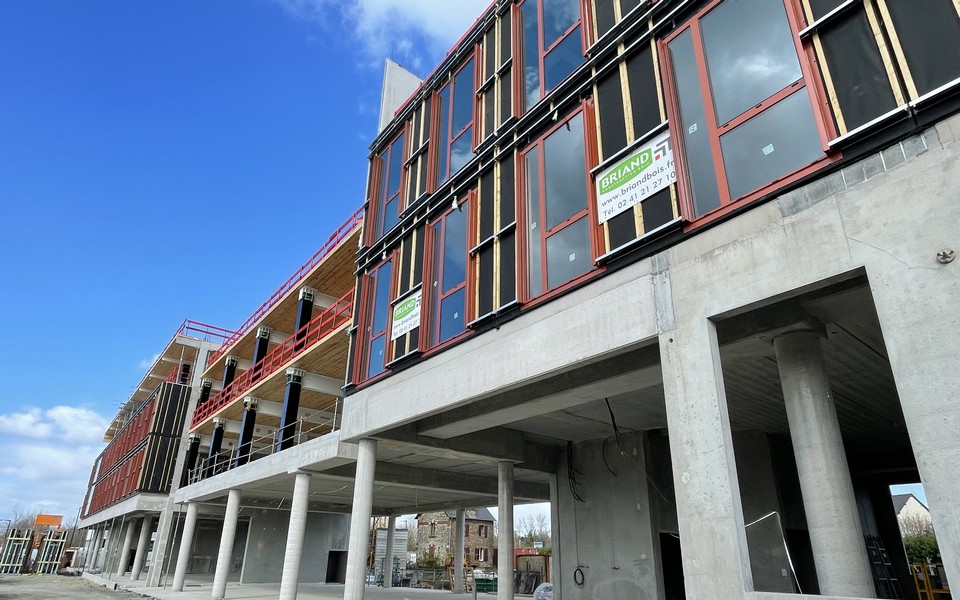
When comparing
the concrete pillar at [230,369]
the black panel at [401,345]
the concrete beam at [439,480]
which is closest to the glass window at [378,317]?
the black panel at [401,345]

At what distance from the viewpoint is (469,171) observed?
1350 centimetres

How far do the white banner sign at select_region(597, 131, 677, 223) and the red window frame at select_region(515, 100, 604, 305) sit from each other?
0.26 metres

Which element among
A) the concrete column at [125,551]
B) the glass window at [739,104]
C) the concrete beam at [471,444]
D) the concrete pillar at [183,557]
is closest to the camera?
the glass window at [739,104]

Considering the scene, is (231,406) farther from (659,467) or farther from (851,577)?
(851,577)

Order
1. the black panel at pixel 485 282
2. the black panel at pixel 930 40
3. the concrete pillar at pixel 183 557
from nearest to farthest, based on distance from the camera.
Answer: the black panel at pixel 930 40 → the black panel at pixel 485 282 → the concrete pillar at pixel 183 557

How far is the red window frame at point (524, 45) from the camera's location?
11078mm

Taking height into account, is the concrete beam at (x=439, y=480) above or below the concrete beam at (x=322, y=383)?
below

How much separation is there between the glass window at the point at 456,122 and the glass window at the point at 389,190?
2032 mm

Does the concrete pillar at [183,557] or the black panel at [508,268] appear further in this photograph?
the concrete pillar at [183,557]

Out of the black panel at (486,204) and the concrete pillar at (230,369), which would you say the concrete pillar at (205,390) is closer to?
the concrete pillar at (230,369)

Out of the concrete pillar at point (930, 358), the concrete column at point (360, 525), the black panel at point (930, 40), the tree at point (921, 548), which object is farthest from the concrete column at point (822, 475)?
the tree at point (921, 548)

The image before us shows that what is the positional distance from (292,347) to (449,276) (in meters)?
11.3

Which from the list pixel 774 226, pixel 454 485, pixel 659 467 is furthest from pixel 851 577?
pixel 454 485

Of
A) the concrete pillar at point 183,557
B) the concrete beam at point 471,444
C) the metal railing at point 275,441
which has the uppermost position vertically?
the metal railing at point 275,441
